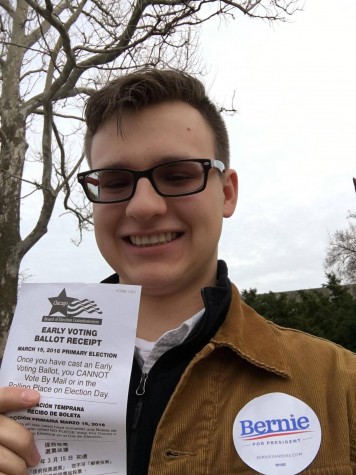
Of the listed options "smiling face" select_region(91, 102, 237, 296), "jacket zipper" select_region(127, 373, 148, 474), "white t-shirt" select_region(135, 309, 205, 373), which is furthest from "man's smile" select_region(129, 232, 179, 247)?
"jacket zipper" select_region(127, 373, 148, 474)

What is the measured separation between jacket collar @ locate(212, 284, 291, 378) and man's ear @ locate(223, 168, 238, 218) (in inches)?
12.3

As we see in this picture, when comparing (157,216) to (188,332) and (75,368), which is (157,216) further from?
(75,368)

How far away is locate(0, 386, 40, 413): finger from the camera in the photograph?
1149 millimetres

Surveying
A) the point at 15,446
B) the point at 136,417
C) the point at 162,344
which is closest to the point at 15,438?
the point at 15,446

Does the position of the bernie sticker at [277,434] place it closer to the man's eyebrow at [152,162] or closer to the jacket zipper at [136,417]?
the jacket zipper at [136,417]

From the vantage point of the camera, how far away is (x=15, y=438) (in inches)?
44.6

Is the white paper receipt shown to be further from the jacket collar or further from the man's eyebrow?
the man's eyebrow

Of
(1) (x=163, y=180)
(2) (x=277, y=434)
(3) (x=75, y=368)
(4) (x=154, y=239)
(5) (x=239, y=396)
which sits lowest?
(2) (x=277, y=434)

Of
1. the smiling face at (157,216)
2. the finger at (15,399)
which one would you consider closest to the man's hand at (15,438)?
the finger at (15,399)

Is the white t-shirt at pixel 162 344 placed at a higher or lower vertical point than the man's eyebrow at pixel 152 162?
lower

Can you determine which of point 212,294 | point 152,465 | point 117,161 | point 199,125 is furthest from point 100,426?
point 199,125

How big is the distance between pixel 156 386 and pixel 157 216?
0.50 m

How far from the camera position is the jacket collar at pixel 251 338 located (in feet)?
4.50

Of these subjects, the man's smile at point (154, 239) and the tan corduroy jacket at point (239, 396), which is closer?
the tan corduroy jacket at point (239, 396)
